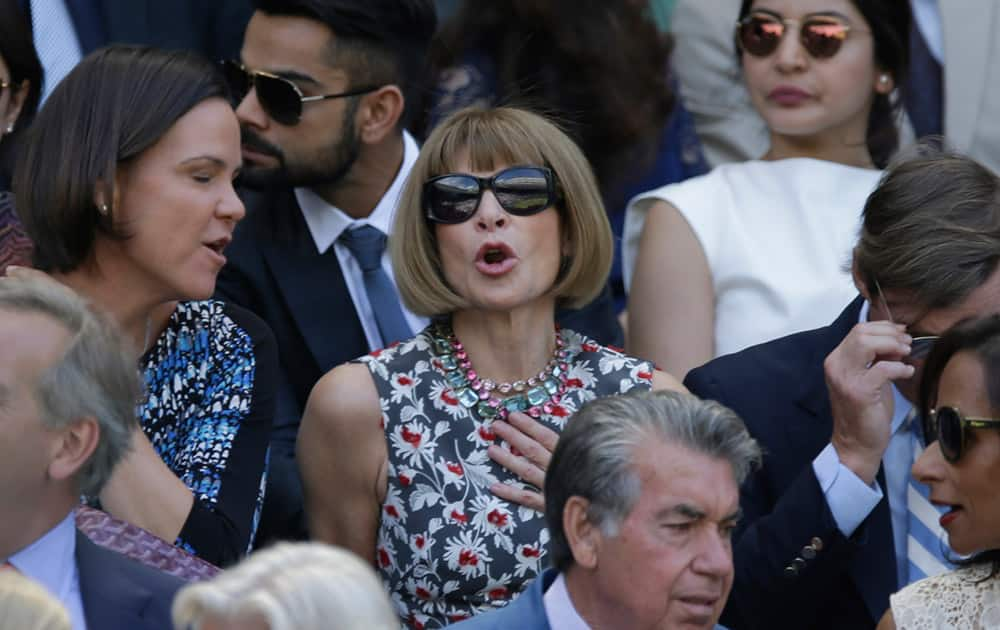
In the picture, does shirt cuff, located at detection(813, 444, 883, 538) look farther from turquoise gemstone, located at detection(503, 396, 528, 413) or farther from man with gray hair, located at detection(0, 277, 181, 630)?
man with gray hair, located at detection(0, 277, 181, 630)

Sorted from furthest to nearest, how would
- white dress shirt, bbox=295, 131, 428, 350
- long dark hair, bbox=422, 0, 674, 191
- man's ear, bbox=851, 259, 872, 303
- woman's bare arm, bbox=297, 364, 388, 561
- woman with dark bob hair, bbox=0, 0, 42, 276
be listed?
long dark hair, bbox=422, 0, 674, 191
white dress shirt, bbox=295, 131, 428, 350
woman with dark bob hair, bbox=0, 0, 42, 276
man's ear, bbox=851, 259, 872, 303
woman's bare arm, bbox=297, 364, 388, 561

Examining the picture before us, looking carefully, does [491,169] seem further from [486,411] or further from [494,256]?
[486,411]

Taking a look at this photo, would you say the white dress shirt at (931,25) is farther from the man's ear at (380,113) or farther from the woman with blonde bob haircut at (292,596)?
the woman with blonde bob haircut at (292,596)

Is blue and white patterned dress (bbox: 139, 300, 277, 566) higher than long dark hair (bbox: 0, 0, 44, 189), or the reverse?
long dark hair (bbox: 0, 0, 44, 189)

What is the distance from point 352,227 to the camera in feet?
17.6

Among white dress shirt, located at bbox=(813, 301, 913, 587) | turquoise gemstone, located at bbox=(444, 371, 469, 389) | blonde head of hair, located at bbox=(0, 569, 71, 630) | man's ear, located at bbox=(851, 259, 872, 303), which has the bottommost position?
white dress shirt, located at bbox=(813, 301, 913, 587)

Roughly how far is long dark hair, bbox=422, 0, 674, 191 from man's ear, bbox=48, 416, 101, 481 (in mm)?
2558

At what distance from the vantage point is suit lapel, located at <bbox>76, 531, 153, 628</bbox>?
3457mm

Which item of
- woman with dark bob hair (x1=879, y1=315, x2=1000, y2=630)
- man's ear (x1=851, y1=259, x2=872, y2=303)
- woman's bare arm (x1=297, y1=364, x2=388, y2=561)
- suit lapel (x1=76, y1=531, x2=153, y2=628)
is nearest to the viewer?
suit lapel (x1=76, y1=531, x2=153, y2=628)

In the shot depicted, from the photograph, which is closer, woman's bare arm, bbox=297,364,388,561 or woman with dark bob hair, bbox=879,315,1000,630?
woman with dark bob hair, bbox=879,315,1000,630

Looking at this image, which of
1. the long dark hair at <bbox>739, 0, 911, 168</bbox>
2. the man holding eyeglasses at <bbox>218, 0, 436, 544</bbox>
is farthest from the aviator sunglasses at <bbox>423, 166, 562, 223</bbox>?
the long dark hair at <bbox>739, 0, 911, 168</bbox>

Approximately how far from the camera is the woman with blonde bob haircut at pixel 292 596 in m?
2.64

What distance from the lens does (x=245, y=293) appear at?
17.1 feet

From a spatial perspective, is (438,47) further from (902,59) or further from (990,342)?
(990,342)
